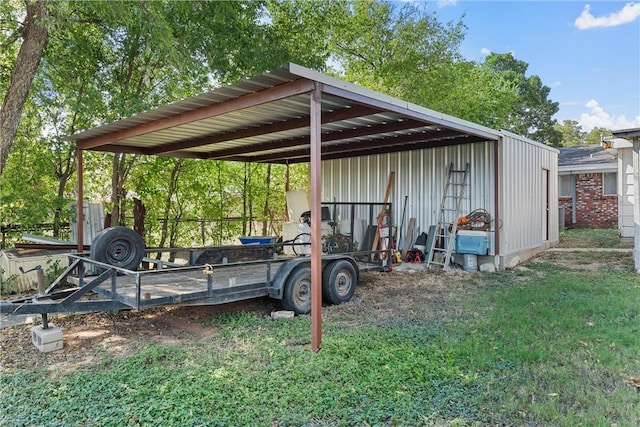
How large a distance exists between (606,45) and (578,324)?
13.0m

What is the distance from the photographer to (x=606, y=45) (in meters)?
13.4

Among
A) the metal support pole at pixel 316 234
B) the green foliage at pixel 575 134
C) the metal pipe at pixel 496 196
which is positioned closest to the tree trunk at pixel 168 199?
the metal support pole at pixel 316 234

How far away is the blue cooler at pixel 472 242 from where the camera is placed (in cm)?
806

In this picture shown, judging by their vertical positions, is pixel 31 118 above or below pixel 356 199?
above

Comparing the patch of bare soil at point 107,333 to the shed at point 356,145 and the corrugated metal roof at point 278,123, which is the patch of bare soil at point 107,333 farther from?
the corrugated metal roof at point 278,123

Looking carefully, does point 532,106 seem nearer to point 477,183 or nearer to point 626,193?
point 626,193

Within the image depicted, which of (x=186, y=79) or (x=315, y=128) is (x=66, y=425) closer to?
(x=315, y=128)

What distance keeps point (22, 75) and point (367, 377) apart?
6.63m

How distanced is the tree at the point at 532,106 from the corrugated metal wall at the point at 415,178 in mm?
22677

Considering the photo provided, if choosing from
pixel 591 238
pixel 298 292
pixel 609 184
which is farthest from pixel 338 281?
pixel 609 184

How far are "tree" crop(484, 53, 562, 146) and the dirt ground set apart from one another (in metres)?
26.5

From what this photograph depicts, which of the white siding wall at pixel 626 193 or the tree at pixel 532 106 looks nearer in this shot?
the white siding wall at pixel 626 193

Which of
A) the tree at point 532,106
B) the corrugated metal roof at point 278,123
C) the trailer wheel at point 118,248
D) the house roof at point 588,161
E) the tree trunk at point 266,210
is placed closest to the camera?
the corrugated metal roof at point 278,123

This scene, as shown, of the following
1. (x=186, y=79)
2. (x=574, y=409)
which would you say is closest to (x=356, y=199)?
(x=186, y=79)
